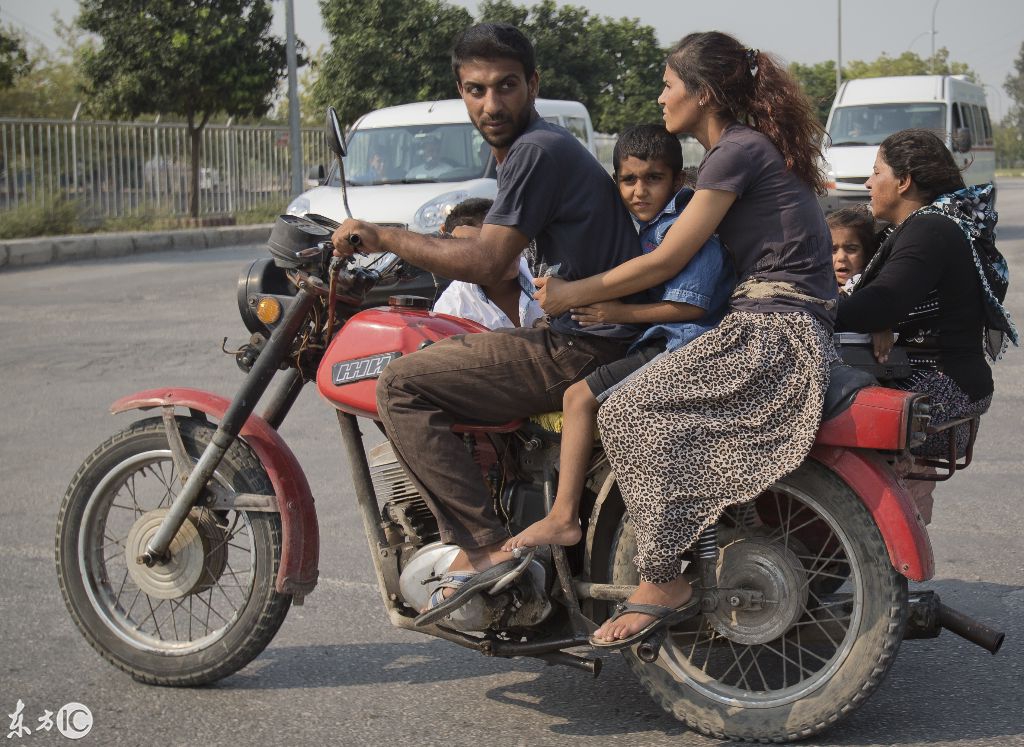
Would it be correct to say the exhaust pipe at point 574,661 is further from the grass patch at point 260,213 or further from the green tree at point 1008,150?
the green tree at point 1008,150

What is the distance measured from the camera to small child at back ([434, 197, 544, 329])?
444 cm

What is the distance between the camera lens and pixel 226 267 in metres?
16.9

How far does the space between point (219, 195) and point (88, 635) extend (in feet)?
67.9

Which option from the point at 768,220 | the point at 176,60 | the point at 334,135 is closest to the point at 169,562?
the point at 334,135

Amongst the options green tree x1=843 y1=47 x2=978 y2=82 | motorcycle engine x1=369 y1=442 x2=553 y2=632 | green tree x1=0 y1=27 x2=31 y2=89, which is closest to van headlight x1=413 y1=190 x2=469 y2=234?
motorcycle engine x1=369 y1=442 x2=553 y2=632

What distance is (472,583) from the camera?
347 centimetres

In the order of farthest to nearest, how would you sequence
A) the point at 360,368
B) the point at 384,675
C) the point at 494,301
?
the point at 494,301 < the point at 384,675 < the point at 360,368

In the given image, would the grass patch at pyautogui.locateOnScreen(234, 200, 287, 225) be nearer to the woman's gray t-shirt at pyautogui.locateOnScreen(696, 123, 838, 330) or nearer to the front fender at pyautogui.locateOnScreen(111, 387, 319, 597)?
the front fender at pyautogui.locateOnScreen(111, 387, 319, 597)

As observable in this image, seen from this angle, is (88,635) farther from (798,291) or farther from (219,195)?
(219,195)

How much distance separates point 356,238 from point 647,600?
1.24 m

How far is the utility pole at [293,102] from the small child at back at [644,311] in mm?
22175

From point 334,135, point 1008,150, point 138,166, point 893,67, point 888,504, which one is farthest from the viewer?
point 1008,150

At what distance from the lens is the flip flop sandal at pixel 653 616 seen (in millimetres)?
3414

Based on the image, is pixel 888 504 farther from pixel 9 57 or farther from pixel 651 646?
pixel 9 57
